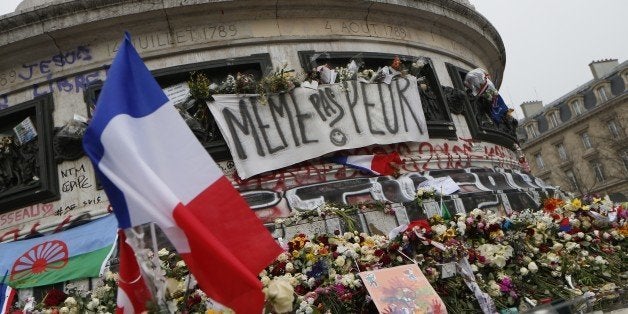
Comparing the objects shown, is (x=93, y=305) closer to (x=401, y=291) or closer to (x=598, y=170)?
(x=401, y=291)

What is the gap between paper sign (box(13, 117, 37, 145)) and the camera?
29.2 ft

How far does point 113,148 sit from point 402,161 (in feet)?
20.5

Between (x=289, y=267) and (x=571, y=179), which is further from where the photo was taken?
(x=571, y=179)

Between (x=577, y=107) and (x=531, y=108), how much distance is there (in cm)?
893

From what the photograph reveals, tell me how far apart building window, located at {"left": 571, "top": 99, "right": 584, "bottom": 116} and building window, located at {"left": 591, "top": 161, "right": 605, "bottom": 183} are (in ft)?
16.8

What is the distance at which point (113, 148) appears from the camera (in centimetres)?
374

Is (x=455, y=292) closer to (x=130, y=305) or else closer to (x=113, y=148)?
(x=130, y=305)

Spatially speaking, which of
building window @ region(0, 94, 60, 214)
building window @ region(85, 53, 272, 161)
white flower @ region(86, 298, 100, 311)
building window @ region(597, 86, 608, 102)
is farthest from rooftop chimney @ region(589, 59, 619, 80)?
white flower @ region(86, 298, 100, 311)

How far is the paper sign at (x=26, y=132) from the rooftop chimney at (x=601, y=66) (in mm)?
55446

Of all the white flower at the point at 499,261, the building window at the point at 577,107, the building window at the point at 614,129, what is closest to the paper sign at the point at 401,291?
the white flower at the point at 499,261

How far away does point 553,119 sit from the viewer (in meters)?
57.2

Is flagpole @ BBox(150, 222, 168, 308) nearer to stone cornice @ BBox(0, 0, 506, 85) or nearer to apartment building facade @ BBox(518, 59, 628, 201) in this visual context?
stone cornice @ BBox(0, 0, 506, 85)

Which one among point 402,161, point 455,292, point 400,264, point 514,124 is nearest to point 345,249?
point 400,264

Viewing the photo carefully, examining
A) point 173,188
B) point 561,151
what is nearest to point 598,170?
point 561,151
